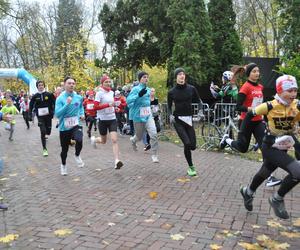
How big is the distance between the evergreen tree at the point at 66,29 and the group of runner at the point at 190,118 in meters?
24.5

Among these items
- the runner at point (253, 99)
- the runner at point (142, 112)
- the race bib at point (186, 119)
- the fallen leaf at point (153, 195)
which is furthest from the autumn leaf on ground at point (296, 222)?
the runner at point (142, 112)

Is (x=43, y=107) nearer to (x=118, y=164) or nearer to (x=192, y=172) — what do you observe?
(x=118, y=164)

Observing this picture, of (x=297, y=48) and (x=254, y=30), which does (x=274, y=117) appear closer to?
(x=297, y=48)

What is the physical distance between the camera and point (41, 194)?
659 cm

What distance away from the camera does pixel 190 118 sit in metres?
7.57

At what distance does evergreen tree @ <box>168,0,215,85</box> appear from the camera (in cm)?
1576

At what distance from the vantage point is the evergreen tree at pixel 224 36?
17516 millimetres

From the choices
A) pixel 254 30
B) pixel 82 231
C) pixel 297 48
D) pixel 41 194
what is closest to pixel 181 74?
pixel 41 194

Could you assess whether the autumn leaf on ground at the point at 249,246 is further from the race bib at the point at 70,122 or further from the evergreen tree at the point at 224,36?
the evergreen tree at the point at 224,36

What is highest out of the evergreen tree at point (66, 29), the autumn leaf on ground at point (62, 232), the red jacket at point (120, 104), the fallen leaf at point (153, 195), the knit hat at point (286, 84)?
the evergreen tree at point (66, 29)

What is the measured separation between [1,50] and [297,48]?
48.3 m

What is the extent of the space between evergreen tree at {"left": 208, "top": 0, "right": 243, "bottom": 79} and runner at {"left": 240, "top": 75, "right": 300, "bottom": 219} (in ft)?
42.1

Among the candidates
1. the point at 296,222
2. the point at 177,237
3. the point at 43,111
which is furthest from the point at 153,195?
the point at 43,111

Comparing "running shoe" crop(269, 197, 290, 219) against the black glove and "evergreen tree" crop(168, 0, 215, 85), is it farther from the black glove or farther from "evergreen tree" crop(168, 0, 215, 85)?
"evergreen tree" crop(168, 0, 215, 85)
